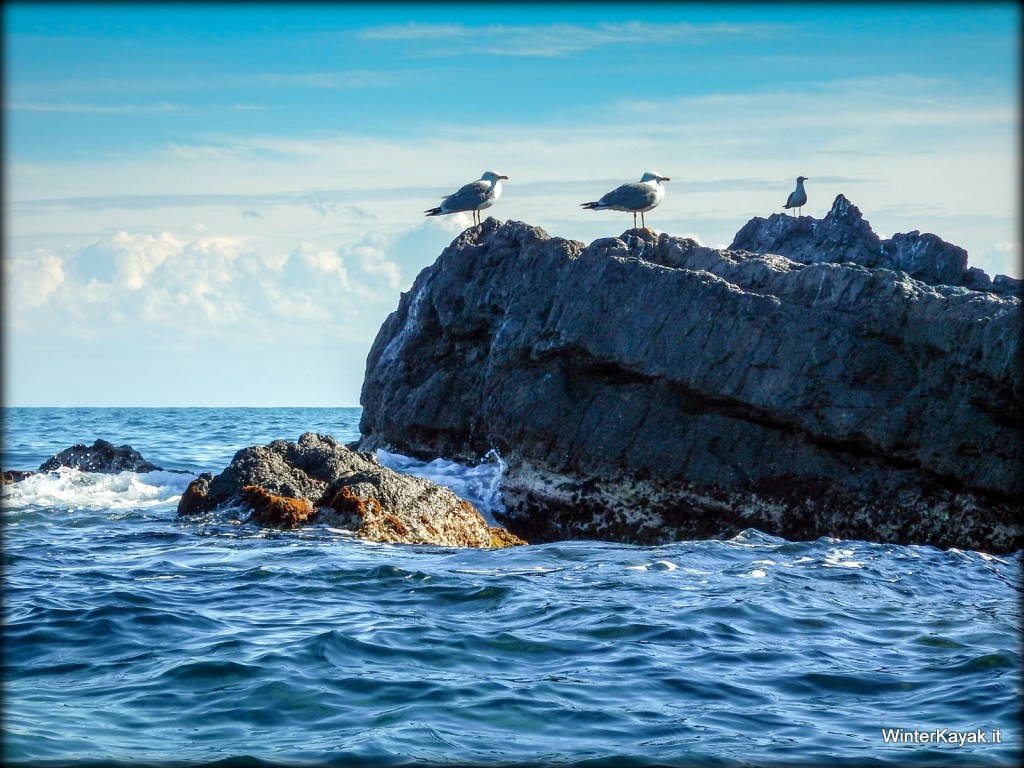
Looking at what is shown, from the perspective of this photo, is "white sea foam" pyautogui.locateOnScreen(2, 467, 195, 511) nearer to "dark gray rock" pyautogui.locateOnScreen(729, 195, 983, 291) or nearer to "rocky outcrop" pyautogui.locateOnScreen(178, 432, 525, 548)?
"rocky outcrop" pyautogui.locateOnScreen(178, 432, 525, 548)

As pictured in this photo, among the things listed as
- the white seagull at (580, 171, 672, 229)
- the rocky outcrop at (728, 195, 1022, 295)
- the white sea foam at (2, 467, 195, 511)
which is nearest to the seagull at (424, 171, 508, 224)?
the white seagull at (580, 171, 672, 229)

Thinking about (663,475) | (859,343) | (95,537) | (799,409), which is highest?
(859,343)

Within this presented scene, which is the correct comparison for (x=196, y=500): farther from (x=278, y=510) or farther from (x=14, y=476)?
(x=14, y=476)

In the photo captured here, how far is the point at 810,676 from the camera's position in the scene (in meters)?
7.47

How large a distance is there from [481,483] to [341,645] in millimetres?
7047

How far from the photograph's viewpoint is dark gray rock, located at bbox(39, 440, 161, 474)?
57.7ft

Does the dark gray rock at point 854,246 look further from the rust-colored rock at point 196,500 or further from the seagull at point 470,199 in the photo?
the rust-colored rock at point 196,500

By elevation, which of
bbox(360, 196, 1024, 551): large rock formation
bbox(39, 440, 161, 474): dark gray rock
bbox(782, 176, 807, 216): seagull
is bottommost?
bbox(39, 440, 161, 474): dark gray rock

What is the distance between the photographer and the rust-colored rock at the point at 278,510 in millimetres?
12734

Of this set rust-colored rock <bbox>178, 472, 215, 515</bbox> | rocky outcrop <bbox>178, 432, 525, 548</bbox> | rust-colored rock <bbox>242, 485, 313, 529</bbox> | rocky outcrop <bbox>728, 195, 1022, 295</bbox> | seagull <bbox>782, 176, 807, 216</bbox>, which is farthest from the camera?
seagull <bbox>782, 176, 807, 216</bbox>

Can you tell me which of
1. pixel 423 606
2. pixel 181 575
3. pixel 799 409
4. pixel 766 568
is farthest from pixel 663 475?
pixel 181 575

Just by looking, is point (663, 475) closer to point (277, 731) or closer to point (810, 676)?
point (810, 676)

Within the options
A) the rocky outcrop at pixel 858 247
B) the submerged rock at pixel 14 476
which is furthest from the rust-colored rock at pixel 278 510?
the rocky outcrop at pixel 858 247

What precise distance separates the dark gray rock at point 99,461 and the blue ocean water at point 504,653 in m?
5.27
